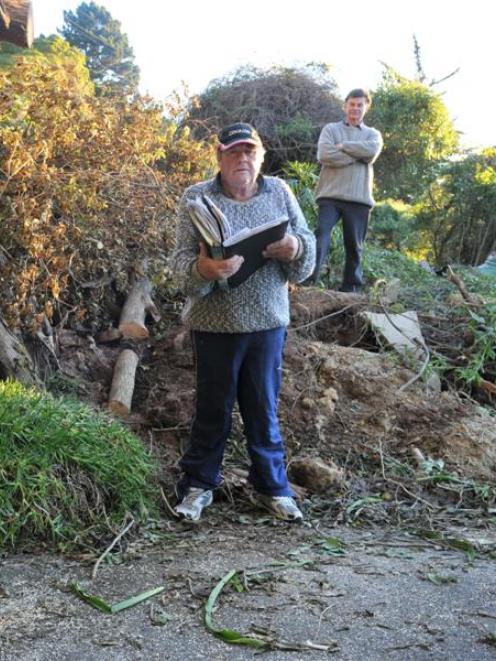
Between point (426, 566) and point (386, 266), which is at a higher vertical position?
point (386, 266)

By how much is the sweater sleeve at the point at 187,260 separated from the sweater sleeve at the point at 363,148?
11.7ft

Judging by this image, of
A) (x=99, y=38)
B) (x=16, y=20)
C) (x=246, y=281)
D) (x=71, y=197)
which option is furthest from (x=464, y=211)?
(x=99, y=38)

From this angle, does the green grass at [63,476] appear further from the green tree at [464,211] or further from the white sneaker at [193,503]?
the green tree at [464,211]

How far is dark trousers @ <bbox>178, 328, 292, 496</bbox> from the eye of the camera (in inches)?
142

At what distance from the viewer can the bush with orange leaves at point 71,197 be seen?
4.90m

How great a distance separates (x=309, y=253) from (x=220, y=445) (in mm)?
1071

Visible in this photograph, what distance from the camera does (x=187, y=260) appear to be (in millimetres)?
3461

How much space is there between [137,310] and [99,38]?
27.4 meters

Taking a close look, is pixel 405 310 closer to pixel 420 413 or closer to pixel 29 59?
pixel 420 413

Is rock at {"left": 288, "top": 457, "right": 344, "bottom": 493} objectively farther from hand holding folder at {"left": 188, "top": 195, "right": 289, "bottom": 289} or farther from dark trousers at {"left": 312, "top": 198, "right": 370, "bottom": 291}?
dark trousers at {"left": 312, "top": 198, "right": 370, "bottom": 291}

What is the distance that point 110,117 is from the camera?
586 cm

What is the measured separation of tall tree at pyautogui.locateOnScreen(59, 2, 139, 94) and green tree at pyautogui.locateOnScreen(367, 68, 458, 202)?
55.4 ft

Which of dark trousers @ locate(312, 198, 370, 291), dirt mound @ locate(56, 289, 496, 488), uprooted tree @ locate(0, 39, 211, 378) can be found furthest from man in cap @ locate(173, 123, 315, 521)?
dark trousers @ locate(312, 198, 370, 291)

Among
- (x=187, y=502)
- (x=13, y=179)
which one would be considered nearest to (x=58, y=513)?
(x=187, y=502)
